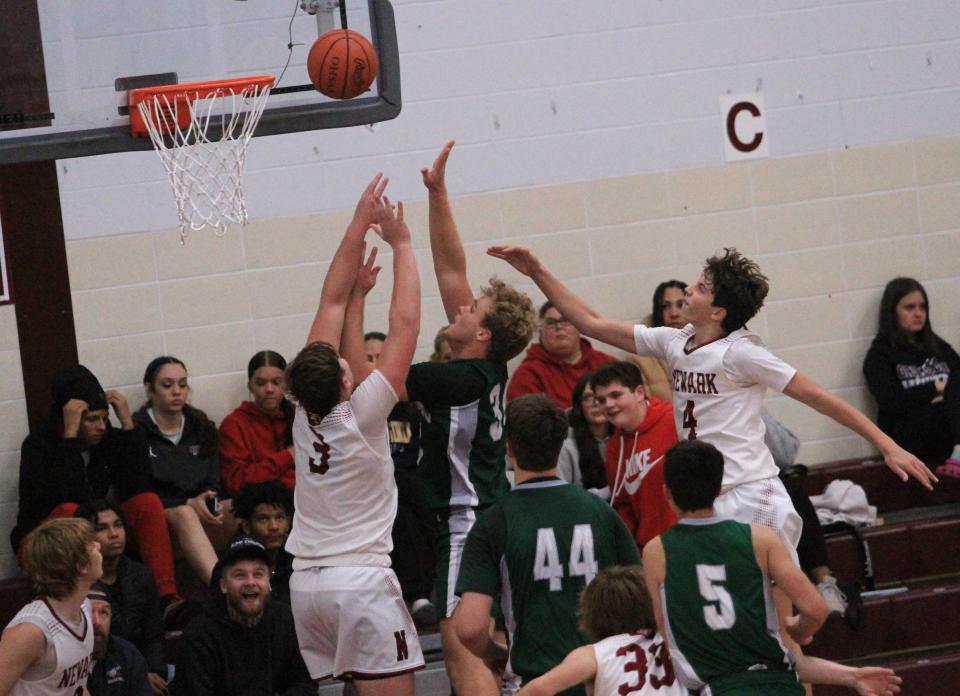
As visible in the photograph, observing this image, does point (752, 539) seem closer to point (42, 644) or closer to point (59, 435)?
point (42, 644)

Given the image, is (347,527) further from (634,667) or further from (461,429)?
(634,667)

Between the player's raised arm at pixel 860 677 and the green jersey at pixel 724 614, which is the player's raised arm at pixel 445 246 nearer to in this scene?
the green jersey at pixel 724 614

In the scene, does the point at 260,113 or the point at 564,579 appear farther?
the point at 260,113

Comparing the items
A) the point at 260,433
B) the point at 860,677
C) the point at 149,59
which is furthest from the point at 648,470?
the point at 149,59

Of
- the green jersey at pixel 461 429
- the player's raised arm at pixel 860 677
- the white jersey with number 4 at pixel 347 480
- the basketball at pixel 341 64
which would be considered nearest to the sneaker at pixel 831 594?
the green jersey at pixel 461 429

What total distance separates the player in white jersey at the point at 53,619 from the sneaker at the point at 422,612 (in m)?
2.01

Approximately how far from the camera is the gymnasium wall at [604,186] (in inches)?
323

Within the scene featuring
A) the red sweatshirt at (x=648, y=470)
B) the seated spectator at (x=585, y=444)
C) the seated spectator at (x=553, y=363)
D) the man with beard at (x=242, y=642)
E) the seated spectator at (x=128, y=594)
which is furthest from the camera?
the seated spectator at (x=553, y=363)

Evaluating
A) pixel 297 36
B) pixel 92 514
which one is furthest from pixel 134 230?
pixel 297 36

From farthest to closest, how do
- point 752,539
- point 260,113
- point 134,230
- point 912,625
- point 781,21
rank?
point 781,21 < point 134,230 < point 912,625 < point 260,113 < point 752,539

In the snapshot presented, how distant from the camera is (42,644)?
5.14 metres

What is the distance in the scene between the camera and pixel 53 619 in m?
5.24

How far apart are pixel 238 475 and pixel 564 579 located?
3.62m

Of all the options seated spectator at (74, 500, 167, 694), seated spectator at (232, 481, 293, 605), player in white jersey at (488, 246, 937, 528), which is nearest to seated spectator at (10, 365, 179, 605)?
seated spectator at (74, 500, 167, 694)
